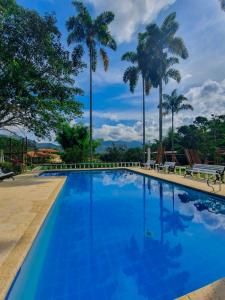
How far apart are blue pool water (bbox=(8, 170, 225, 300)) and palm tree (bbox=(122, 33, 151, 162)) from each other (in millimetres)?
17999

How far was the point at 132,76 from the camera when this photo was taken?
2611cm

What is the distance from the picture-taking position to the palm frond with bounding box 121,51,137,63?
25.9m

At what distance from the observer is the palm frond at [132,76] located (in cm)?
2598

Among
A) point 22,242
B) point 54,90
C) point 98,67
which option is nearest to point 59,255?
point 22,242

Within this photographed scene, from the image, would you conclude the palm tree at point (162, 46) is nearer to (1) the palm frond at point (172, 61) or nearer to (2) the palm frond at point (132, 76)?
(1) the palm frond at point (172, 61)

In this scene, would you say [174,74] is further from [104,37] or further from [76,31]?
[76,31]

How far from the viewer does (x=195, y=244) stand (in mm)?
5438

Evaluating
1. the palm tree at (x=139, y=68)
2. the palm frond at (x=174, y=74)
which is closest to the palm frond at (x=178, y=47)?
the palm frond at (x=174, y=74)

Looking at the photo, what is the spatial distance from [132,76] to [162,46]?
165 inches

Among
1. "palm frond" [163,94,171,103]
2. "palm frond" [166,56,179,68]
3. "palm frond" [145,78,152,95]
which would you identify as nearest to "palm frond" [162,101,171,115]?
"palm frond" [163,94,171,103]

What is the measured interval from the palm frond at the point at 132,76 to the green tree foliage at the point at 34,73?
10319 mm

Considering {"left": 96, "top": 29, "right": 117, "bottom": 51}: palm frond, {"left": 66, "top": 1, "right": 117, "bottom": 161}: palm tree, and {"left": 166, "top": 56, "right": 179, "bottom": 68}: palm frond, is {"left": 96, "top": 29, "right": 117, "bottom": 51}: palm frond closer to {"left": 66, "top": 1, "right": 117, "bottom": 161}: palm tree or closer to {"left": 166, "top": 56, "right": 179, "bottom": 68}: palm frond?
{"left": 66, "top": 1, "right": 117, "bottom": 161}: palm tree

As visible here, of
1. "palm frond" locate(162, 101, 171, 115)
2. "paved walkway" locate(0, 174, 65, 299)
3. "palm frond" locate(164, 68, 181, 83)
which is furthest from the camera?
"palm frond" locate(162, 101, 171, 115)

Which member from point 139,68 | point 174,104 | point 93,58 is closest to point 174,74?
point 139,68
